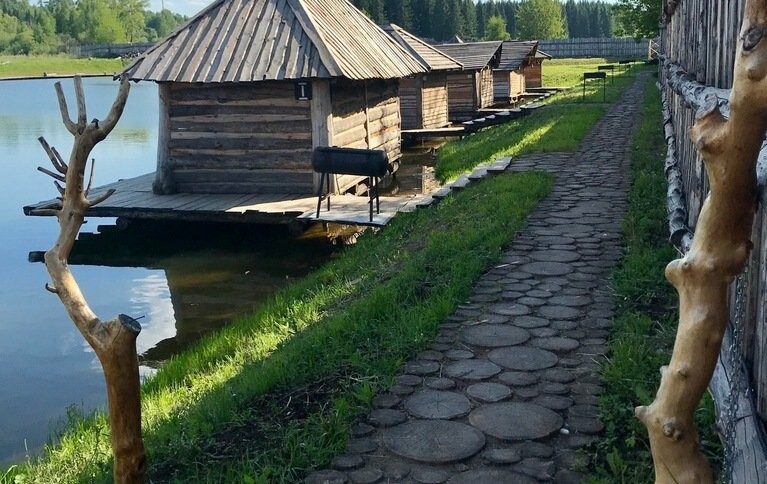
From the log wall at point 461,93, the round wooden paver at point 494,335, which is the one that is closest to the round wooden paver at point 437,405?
the round wooden paver at point 494,335

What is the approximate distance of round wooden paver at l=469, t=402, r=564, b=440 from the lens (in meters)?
3.81

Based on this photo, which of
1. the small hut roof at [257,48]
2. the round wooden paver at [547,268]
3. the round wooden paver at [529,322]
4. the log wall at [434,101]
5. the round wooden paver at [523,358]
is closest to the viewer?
the round wooden paver at [523,358]

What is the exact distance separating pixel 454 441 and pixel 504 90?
114ft

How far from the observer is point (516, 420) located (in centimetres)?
395

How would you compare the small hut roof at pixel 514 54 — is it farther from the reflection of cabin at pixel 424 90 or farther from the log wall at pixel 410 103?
the log wall at pixel 410 103

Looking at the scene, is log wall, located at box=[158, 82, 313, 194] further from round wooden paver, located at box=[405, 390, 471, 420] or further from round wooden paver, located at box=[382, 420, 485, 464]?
round wooden paver, located at box=[382, 420, 485, 464]

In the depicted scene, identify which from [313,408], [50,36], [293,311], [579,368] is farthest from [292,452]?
[50,36]

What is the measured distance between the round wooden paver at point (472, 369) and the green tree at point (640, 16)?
3187cm

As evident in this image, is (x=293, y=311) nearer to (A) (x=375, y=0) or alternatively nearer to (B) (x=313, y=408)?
(B) (x=313, y=408)

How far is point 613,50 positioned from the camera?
87062 mm

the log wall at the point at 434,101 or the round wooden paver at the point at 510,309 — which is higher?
the log wall at the point at 434,101

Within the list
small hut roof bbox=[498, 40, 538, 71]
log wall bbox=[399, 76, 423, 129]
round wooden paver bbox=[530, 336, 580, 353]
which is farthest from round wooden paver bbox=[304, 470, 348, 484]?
small hut roof bbox=[498, 40, 538, 71]

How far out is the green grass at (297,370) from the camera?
12.7 feet

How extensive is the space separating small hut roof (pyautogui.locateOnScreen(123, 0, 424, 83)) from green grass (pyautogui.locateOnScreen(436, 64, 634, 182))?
9.00 feet
